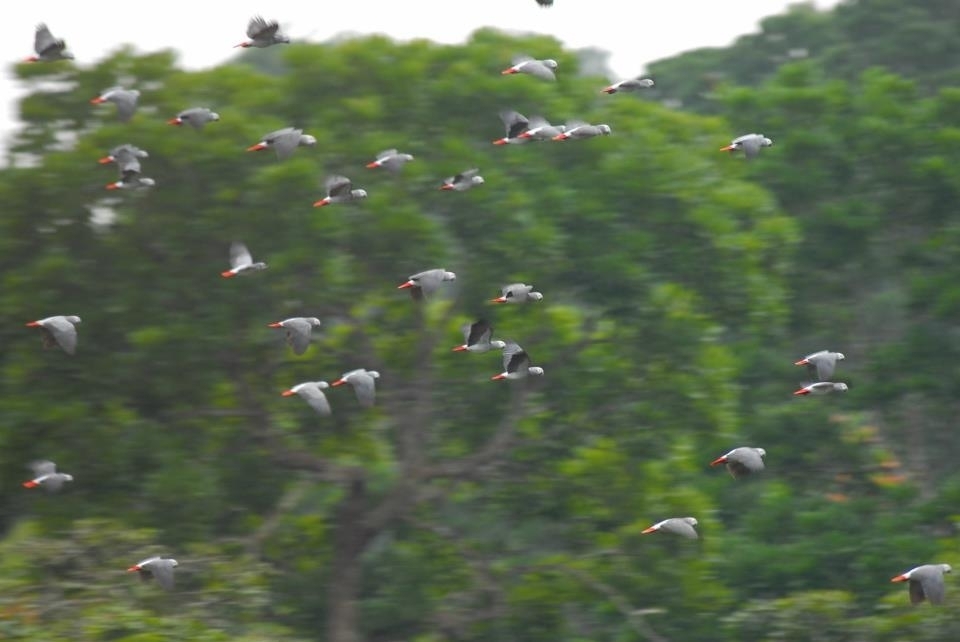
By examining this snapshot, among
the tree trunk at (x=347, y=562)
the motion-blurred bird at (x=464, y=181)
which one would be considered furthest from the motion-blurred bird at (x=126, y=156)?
the tree trunk at (x=347, y=562)

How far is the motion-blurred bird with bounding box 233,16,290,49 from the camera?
14078 mm

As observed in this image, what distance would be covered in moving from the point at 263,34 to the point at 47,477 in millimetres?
3700

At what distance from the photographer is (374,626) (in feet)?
56.9

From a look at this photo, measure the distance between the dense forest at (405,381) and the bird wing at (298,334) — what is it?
1.62 m

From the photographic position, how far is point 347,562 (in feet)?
55.6

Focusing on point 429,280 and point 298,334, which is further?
point 429,280

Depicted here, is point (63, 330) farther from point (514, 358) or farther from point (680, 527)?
point (680, 527)

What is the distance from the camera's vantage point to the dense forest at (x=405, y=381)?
625 inches

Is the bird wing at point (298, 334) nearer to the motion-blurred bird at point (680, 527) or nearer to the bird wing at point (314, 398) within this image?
the bird wing at point (314, 398)

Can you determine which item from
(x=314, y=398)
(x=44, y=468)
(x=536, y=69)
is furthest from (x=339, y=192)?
(x=44, y=468)

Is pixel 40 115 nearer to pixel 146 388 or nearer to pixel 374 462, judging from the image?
pixel 146 388

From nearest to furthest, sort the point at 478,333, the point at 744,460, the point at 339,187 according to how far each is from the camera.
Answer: the point at 744,460 < the point at 478,333 < the point at 339,187

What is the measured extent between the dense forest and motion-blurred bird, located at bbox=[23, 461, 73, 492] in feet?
1.48

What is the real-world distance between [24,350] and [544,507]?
4630mm
